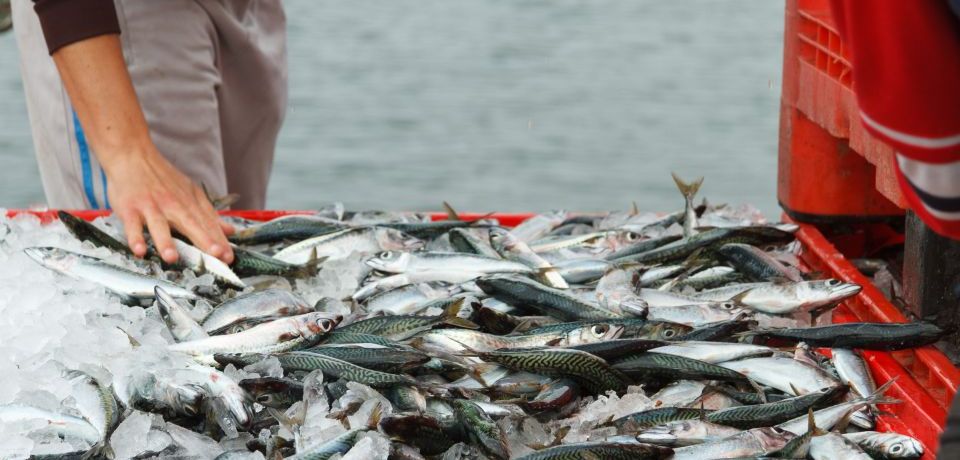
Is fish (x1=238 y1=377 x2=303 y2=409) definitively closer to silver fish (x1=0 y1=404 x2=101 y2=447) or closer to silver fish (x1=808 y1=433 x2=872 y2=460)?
silver fish (x1=0 y1=404 x2=101 y2=447)

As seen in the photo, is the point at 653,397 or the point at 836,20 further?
the point at 653,397

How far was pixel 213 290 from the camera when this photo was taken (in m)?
2.62

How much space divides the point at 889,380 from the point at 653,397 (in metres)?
0.47

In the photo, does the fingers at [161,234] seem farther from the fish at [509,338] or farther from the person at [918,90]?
the person at [918,90]

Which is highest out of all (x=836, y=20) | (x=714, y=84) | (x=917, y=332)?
(x=836, y=20)

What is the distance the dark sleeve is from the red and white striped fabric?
2.32 meters

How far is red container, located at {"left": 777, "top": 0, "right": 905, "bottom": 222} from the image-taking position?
3.03 m

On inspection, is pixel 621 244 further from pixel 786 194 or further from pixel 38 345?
pixel 38 345

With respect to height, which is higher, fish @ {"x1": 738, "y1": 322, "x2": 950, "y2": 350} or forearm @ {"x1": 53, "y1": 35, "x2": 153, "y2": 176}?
forearm @ {"x1": 53, "y1": 35, "x2": 153, "y2": 176}

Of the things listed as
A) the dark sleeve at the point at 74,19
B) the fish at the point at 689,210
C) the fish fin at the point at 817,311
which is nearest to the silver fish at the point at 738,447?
the fish fin at the point at 817,311

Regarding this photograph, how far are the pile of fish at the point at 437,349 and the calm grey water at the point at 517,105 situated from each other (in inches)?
235

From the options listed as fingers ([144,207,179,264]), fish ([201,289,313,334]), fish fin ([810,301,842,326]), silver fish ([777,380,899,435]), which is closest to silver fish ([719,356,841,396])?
silver fish ([777,380,899,435])

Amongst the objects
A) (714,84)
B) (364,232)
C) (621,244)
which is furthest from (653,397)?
(714,84)

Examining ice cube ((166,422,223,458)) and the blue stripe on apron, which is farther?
the blue stripe on apron
